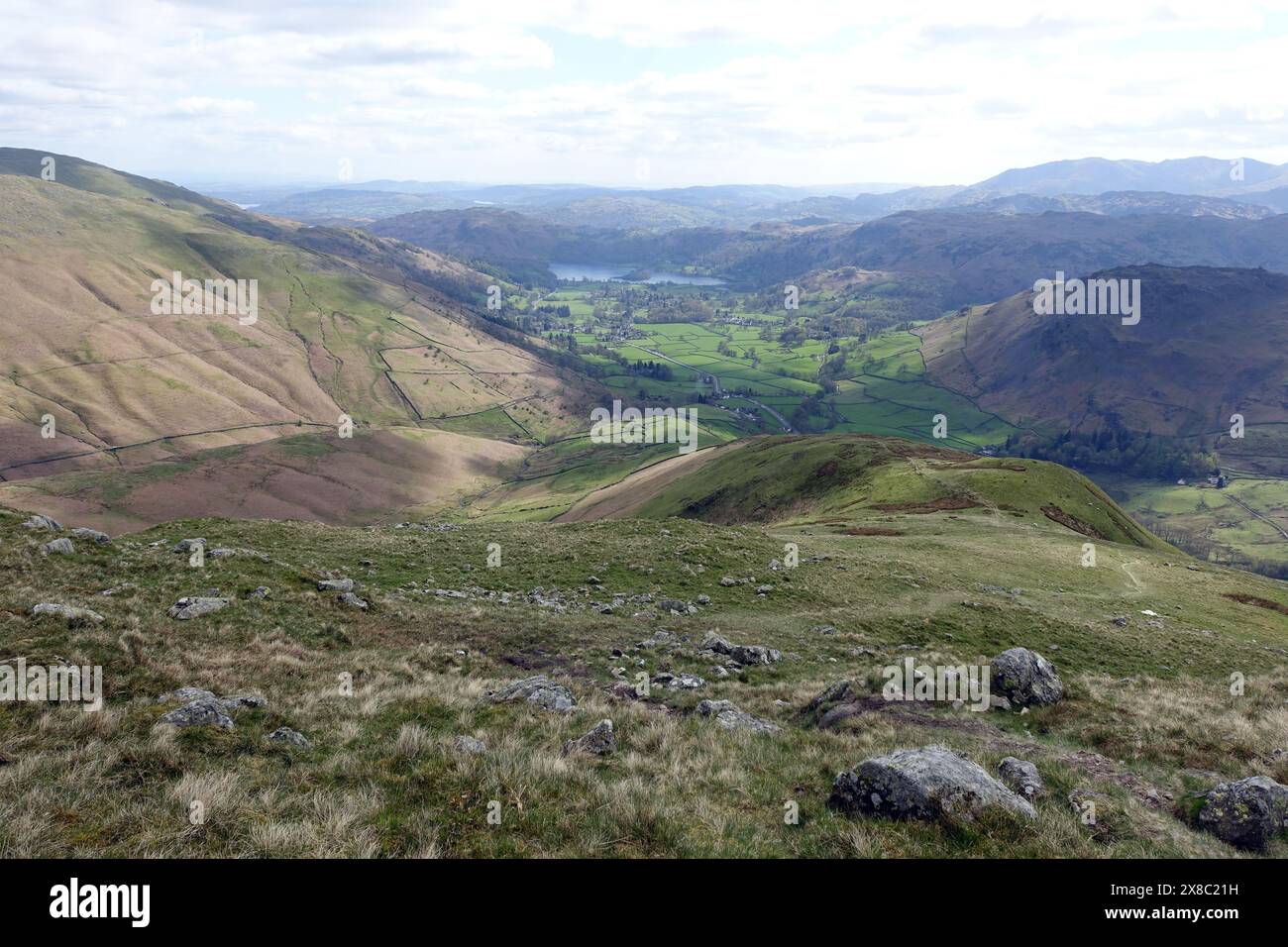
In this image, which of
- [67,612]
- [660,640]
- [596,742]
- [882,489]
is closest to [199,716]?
[596,742]

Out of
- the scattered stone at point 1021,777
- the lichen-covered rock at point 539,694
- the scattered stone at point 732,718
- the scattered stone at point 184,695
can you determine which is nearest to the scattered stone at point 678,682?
the scattered stone at point 732,718

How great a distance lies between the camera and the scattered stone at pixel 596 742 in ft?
45.5

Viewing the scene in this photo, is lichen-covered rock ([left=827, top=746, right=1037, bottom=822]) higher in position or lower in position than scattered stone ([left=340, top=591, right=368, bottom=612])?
higher

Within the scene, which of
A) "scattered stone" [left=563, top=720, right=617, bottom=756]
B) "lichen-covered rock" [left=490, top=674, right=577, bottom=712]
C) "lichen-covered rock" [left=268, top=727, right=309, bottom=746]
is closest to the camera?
"lichen-covered rock" [left=268, top=727, right=309, bottom=746]

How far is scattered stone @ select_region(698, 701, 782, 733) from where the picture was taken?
55.6 ft

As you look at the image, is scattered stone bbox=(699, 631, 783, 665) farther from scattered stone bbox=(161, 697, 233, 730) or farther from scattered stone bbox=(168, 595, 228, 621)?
scattered stone bbox=(168, 595, 228, 621)

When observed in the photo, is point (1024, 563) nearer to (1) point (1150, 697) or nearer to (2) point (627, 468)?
(1) point (1150, 697)


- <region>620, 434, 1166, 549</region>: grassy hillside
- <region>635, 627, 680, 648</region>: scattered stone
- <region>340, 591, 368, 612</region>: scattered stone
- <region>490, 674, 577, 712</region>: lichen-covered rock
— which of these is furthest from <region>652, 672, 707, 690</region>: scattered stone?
<region>620, 434, 1166, 549</region>: grassy hillside

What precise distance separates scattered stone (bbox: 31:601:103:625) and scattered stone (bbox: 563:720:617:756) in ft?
50.1

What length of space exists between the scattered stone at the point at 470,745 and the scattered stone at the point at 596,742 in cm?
182

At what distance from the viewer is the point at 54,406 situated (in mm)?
195250

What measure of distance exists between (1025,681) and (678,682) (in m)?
11.5

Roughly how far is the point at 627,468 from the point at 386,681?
164 metres
